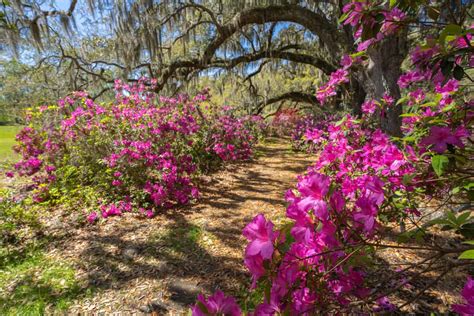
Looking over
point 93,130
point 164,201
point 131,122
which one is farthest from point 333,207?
point 93,130

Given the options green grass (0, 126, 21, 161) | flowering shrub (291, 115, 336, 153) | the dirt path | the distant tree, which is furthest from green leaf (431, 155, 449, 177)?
green grass (0, 126, 21, 161)

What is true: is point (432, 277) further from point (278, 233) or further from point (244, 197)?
point (244, 197)

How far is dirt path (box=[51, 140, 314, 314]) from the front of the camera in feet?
6.60

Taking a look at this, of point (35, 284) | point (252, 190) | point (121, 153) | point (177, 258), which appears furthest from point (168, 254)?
point (252, 190)

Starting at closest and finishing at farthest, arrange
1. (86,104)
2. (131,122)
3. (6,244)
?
(6,244) < (131,122) < (86,104)

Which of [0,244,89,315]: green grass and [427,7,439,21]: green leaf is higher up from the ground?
[427,7,439,21]: green leaf

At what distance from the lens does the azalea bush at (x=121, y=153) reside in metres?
3.57

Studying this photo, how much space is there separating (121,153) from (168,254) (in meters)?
1.66

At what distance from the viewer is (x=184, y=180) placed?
3781mm

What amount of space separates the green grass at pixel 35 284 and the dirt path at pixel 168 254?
4.1 inches

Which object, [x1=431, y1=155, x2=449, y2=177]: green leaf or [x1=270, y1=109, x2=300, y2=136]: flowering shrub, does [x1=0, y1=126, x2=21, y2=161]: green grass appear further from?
[x1=270, y1=109, x2=300, y2=136]: flowering shrub

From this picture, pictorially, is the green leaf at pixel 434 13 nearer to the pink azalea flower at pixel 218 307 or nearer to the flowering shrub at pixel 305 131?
the pink azalea flower at pixel 218 307

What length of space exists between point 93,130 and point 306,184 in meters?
4.32

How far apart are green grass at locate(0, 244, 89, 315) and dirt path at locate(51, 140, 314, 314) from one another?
0.34 ft
